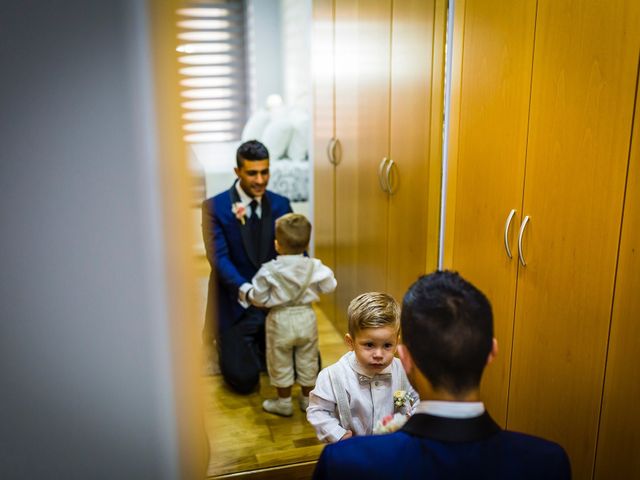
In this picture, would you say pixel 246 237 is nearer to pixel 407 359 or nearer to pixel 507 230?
pixel 507 230

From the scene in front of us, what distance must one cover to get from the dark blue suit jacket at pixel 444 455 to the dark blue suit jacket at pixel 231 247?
1.14 m

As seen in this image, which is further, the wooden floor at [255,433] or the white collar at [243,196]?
the white collar at [243,196]

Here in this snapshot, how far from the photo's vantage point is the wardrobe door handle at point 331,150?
2.55 m

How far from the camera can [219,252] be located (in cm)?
193

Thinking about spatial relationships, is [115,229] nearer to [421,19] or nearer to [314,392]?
[314,392]

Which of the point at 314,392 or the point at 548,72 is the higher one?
the point at 548,72

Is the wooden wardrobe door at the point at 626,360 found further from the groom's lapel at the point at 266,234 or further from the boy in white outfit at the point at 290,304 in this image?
the groom's lapel at the point at 266,234

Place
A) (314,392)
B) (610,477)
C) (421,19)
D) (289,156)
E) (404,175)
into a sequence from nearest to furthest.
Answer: (314,392)
(610,477)
(421,19)
(404,175)
(289,156)

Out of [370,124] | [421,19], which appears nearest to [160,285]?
[421,19]

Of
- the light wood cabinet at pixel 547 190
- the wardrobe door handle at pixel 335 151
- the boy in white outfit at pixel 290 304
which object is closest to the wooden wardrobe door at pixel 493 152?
the light wood cabinet at pixel 547 190

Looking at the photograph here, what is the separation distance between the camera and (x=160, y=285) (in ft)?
2.02

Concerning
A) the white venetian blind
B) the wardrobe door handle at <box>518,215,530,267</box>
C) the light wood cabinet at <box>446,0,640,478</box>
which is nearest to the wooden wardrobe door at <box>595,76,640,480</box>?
the light wood cabinet at <box>446,0,640,478</box>

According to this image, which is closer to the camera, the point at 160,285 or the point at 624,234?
the point at 160,285

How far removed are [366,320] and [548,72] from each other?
73 centimetres
